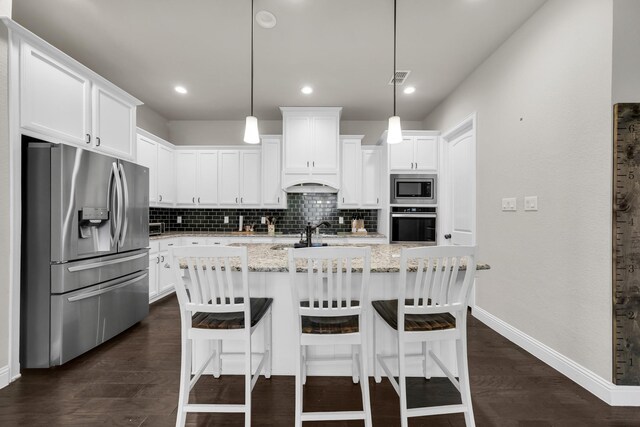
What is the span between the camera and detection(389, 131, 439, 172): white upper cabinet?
4.40 metres

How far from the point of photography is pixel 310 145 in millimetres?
4621

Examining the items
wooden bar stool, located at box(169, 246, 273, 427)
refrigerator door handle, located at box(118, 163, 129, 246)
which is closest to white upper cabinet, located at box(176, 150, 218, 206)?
refrigerator door handle, located at box(118, 163, 129, 246)

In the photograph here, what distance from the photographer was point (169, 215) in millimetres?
5312

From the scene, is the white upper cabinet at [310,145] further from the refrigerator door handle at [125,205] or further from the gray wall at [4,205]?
the gray wall at [4,205]

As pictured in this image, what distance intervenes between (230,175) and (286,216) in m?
1.16

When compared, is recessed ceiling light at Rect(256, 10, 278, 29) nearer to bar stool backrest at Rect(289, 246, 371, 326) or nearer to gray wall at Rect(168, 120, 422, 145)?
bar stool backrest at Rect(289, 246, 371, 326)

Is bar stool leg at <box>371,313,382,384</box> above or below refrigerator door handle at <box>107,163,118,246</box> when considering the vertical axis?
below

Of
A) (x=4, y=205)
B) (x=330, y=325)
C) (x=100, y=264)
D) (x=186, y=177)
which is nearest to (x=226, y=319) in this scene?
(x=330, y=325)

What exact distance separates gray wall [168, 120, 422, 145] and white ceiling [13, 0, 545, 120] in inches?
41.8

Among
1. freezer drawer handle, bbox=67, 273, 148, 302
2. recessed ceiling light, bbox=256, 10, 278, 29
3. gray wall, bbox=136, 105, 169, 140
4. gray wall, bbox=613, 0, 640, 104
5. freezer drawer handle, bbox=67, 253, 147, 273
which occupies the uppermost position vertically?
recessed ceiling light, bbox=256, 10, 278, 29

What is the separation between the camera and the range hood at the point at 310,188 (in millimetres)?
4824

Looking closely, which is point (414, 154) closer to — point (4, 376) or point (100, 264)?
point (100, 264)

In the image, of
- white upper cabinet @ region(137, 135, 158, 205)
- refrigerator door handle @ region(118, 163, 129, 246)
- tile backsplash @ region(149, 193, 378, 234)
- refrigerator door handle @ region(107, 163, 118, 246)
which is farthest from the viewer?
tile backsplash @ region(149, 193, 378, 234)

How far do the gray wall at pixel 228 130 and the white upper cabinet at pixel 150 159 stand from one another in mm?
1083
